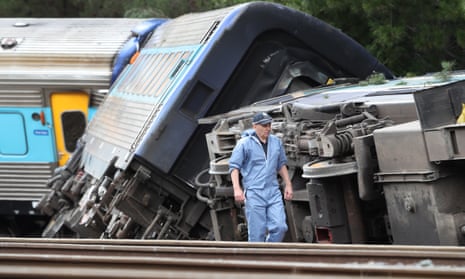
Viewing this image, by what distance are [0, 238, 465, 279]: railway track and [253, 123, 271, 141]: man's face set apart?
3.26 m

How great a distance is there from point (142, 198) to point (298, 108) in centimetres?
268

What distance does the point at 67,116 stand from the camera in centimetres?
1412

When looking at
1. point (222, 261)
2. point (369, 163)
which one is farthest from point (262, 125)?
point (222, 261)

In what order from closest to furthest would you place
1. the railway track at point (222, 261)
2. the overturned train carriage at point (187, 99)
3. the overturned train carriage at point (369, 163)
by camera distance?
1. the railway track at point (222, 261)
2. the overturned train carriage at point (369, 163)
3. the overturned train carriage at point (187, 99)

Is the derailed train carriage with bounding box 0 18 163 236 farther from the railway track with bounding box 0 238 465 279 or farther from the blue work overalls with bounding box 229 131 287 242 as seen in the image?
the railway track with bounding box 0 238 465 279

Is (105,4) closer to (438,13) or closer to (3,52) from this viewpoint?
(3,52)

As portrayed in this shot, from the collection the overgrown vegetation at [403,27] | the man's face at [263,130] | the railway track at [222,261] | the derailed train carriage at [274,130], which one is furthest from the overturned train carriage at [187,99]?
the railway track at [222,261]

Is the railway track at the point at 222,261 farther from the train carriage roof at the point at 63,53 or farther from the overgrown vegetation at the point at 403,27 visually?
the train carriage roof at the point at 63,53

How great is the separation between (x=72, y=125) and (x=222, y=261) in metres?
10.1

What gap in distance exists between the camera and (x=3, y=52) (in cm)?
1435

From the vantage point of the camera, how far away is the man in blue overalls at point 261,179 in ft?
26.4

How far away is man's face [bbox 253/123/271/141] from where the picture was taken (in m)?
8.10

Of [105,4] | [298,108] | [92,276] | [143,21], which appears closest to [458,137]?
[298,108]

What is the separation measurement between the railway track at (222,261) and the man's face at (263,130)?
3.26 metres
